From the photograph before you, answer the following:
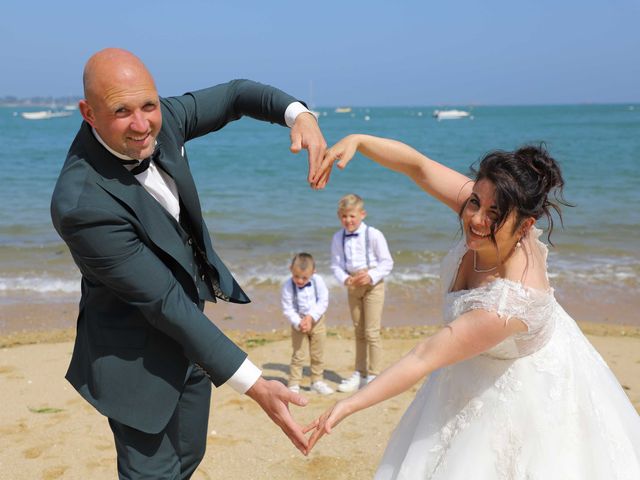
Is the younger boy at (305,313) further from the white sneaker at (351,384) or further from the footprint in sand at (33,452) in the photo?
the footprint in sand at (33,452)

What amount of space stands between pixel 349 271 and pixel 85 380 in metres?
4.18

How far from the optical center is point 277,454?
17.7 ft

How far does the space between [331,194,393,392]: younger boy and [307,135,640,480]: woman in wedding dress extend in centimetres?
373

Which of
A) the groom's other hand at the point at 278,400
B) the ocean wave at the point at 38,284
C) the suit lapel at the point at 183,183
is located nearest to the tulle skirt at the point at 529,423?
the groom's other hand at the point at 278,400

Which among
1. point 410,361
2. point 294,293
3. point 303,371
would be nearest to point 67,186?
point 410,361

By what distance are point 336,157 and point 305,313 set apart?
3830mm

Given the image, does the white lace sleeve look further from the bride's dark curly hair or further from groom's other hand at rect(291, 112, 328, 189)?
groom's other hand at rect(291, 112, 328, 189)

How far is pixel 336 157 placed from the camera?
10.5ft

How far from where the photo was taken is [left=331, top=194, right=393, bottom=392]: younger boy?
6.99 metres

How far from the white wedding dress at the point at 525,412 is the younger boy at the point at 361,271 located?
3.80 m

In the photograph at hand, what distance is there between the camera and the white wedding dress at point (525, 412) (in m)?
2.93

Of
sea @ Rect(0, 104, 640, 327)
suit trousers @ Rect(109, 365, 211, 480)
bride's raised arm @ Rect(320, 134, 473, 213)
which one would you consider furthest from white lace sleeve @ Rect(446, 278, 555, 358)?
suit trousers @ Rect(109, 365, 211, 480)

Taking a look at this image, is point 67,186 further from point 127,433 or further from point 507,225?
point 507,225

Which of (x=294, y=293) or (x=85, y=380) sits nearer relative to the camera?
(x=85, y=380)
